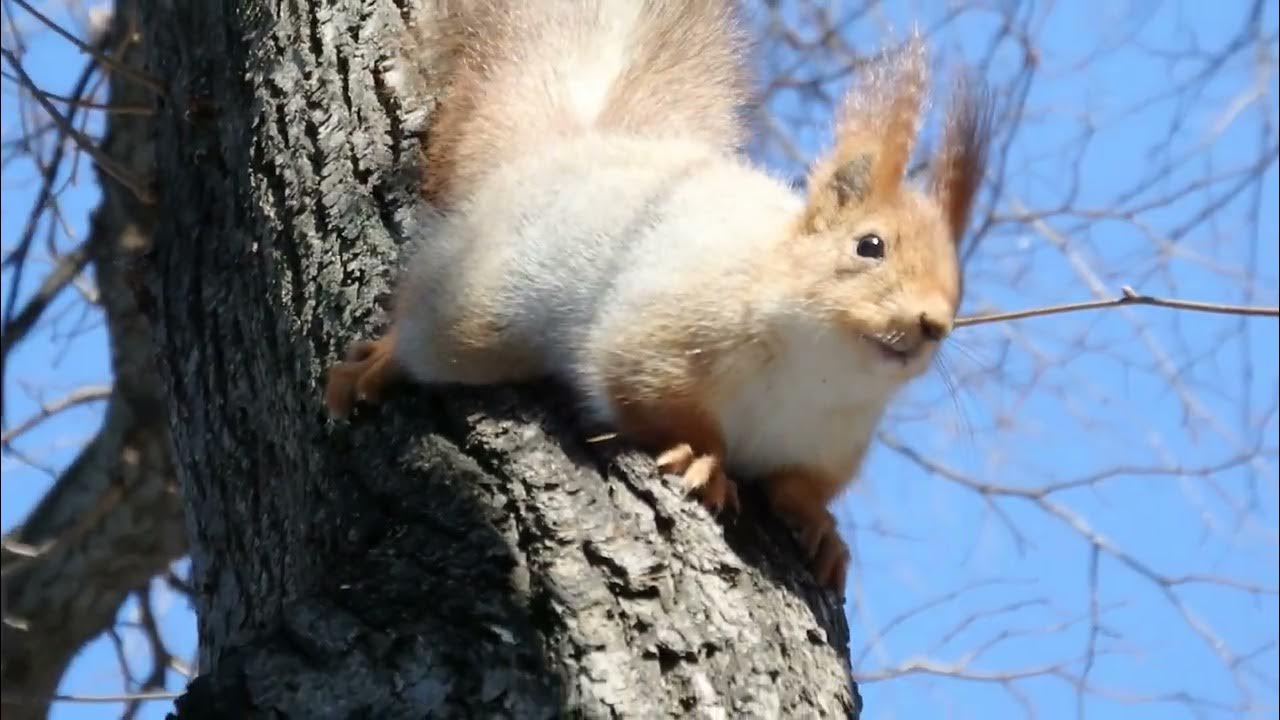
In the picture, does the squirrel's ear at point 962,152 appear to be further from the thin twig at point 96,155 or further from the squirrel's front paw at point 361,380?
the thin twig at point 96,155

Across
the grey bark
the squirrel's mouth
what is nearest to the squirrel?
the squirrel's mouth

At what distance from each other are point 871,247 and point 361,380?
630 millimetres

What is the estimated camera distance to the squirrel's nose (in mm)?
1897

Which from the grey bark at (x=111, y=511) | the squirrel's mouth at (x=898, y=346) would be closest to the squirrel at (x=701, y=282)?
the squirrel's mouth at (x=898, y=346)

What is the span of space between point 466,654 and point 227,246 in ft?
2.79

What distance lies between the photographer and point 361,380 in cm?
203

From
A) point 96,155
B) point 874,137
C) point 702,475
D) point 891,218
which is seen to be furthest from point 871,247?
point 96,155

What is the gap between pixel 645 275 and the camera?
2037 millimetres

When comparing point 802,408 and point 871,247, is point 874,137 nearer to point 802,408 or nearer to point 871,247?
point 871,247

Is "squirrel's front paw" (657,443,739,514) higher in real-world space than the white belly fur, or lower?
lower

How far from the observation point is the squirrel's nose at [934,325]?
6.23 feet

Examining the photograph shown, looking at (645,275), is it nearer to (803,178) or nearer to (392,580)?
(803,178)

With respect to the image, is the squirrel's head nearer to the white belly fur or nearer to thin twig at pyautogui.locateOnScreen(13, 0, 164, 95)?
the white belly fur

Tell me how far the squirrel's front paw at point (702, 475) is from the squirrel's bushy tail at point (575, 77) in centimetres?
50
